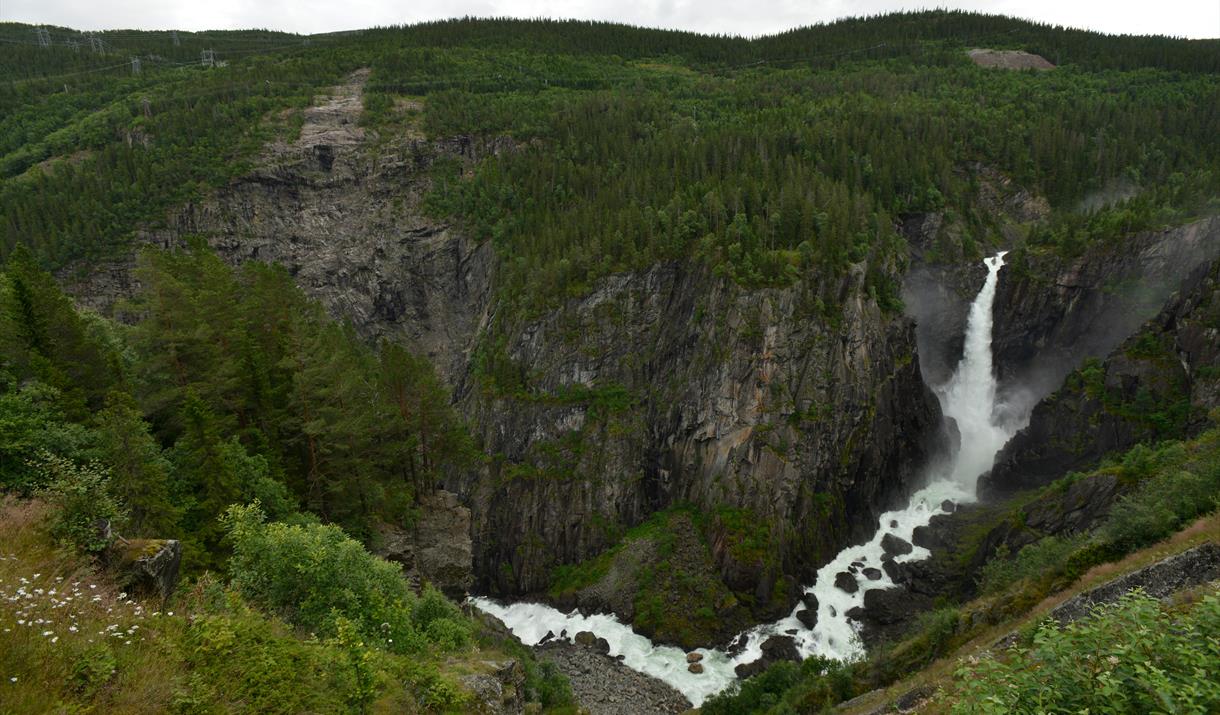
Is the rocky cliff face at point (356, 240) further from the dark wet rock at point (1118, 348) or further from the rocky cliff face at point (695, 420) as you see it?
the dark wet rock at point (1118, 348)

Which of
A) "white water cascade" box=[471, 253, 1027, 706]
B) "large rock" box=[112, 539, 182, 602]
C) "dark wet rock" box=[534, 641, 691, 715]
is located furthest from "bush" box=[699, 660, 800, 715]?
"large rock" box=[112, 539, 182, 602]

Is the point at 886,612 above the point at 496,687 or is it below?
below

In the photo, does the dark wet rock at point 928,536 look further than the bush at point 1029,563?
Yes

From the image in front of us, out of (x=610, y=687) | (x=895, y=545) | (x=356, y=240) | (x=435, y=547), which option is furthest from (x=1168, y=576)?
(x=356, y=240)

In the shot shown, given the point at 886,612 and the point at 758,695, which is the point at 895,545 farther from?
the point at 758,695

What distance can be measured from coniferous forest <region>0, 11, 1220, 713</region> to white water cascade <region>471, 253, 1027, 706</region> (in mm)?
4928

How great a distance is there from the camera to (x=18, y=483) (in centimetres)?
1856

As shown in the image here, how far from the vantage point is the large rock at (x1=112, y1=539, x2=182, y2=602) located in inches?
601

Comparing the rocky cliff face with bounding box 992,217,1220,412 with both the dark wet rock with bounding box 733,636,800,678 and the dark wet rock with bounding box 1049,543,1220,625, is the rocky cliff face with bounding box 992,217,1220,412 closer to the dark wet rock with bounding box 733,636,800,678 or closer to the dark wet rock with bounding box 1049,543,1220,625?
the dark wet rock with bounding box 733,636,800,678

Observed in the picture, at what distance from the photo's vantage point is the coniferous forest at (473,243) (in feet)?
46.4

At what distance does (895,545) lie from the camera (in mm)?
63875

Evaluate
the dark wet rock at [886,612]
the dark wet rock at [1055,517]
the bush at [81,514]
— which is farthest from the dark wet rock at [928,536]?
the bush at [81,514]

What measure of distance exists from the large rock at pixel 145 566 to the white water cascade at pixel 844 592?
1810 inches

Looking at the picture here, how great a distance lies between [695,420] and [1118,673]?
6278 cm
